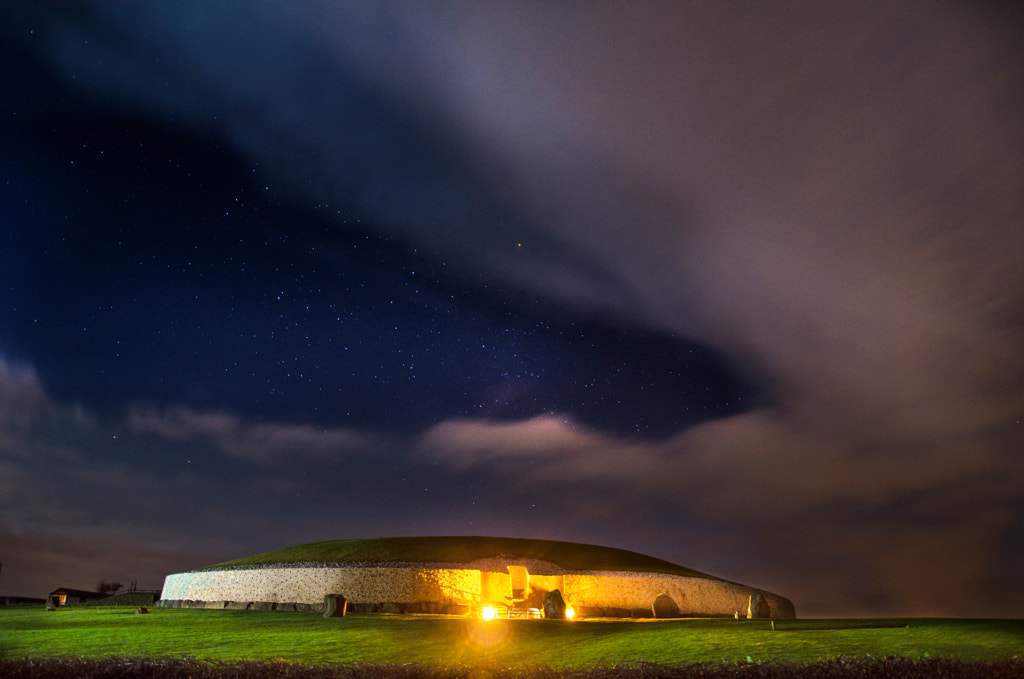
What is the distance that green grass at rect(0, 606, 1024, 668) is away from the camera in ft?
Result: 89.1

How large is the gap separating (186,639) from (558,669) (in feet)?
61.1

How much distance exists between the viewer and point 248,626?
122ft

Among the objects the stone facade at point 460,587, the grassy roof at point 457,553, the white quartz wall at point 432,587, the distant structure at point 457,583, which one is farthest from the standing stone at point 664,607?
the grassy roof at point 457,553

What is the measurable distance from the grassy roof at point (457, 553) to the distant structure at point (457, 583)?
12 centimetres

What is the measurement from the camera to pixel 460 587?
56.4 meters

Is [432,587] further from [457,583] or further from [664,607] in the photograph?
[664,607]

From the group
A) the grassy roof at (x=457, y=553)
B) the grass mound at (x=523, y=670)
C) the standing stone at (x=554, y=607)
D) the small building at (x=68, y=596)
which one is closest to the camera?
the grass mound at (x=523, y=670)

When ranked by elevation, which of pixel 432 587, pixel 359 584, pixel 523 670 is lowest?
pixel 523 670

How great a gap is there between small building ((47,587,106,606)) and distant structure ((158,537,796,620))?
27.1 ft

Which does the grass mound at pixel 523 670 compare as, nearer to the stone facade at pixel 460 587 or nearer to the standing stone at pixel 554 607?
the standing stone at pixel 554 607

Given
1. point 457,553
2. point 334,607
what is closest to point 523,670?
point 334,607

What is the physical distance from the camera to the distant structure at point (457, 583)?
54.8 metres

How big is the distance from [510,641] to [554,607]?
1267cm

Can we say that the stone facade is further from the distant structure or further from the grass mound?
the grass mound
